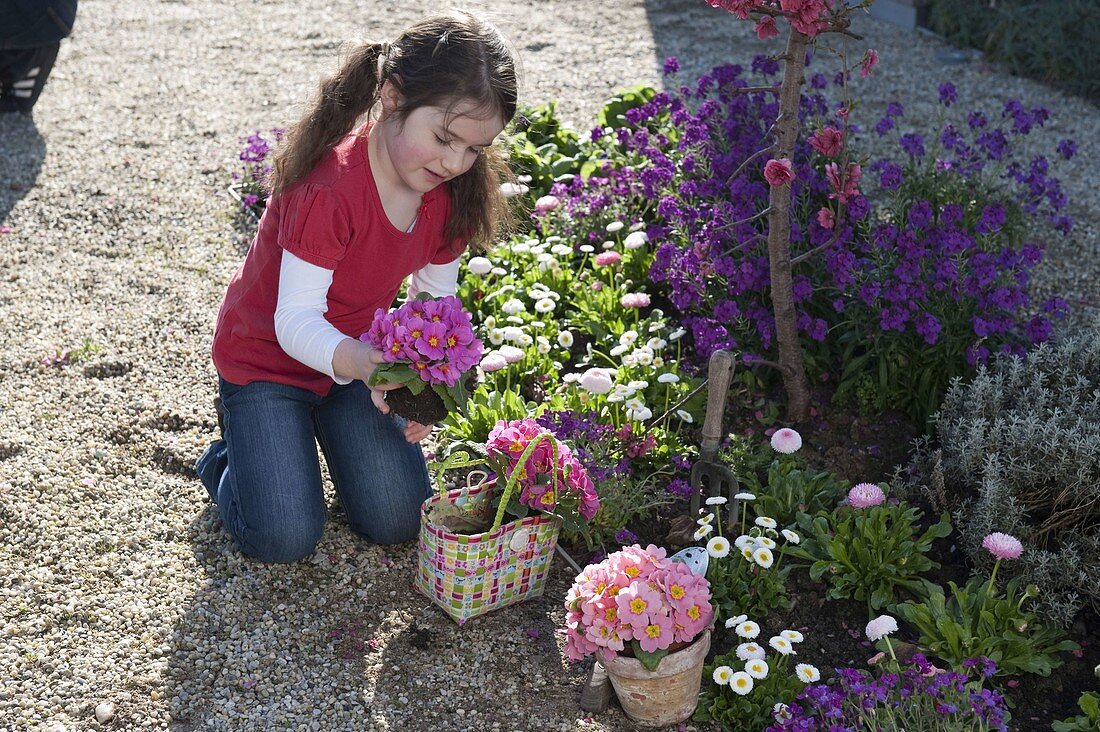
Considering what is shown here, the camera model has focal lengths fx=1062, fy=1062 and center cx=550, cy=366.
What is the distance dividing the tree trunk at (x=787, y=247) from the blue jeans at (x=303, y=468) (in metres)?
1.10

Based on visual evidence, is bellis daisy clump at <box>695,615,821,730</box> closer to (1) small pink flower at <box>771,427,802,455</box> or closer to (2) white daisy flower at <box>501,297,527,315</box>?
(1) small pink flower at <box>771,427,802,455</box>

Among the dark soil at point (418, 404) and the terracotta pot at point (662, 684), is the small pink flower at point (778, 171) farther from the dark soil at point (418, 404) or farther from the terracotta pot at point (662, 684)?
the terracotta pot at point (662, 684)

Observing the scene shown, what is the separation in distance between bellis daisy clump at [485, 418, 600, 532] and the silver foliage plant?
3.11 feet

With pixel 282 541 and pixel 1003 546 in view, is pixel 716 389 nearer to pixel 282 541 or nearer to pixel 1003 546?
pixel 1003 546

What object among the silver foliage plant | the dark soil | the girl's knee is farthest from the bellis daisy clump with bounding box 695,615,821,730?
the girl's knee

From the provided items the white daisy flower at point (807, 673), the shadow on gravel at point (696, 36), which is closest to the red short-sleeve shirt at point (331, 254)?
the white daisy flower at point (807, 673)

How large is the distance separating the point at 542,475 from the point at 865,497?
Result: 0.83 meters

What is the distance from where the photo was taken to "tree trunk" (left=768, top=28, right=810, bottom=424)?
109 inches

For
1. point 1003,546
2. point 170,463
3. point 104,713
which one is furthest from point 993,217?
point 104,713

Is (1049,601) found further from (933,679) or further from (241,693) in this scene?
(241,693)

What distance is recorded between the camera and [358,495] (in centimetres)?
282

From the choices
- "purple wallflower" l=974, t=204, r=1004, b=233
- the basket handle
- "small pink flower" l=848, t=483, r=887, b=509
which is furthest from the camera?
"purple wallflower" l=974, t=204, r=1004, b=233

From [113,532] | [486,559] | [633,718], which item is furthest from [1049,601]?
[113,532]

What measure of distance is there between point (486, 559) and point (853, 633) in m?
0.92
